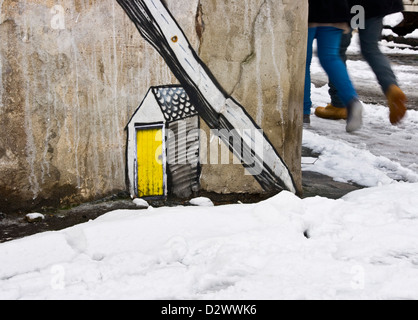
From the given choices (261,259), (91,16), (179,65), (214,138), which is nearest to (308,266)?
(261,259)

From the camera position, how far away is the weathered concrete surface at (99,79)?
2561 mm

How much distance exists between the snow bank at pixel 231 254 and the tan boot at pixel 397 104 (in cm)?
141

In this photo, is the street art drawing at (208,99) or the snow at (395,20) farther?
the snow at (395,20)

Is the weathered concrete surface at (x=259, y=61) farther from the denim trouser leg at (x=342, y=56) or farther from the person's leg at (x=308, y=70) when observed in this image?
A: the denim trouser leg at (x=342, y=56)

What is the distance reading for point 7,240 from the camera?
2373mm

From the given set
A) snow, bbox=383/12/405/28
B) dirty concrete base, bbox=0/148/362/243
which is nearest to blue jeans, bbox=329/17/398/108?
dirty concrete base, bbox=0/148/362/243

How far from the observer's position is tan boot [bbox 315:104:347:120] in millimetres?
5180

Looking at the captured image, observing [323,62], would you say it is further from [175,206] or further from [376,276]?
[376,276]

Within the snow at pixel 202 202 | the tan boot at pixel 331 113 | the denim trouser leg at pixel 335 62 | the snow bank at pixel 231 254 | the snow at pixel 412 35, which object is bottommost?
the snow at pixel 202 202

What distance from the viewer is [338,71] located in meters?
3.86

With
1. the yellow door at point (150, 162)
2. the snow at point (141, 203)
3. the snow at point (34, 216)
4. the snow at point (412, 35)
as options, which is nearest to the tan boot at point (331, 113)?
the yellow door at point (150, 162)

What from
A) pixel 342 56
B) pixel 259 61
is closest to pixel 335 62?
pixel 342 56

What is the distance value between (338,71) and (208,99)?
4.45 ft

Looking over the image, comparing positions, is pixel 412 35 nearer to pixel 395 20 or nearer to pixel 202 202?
pixel 395 20
